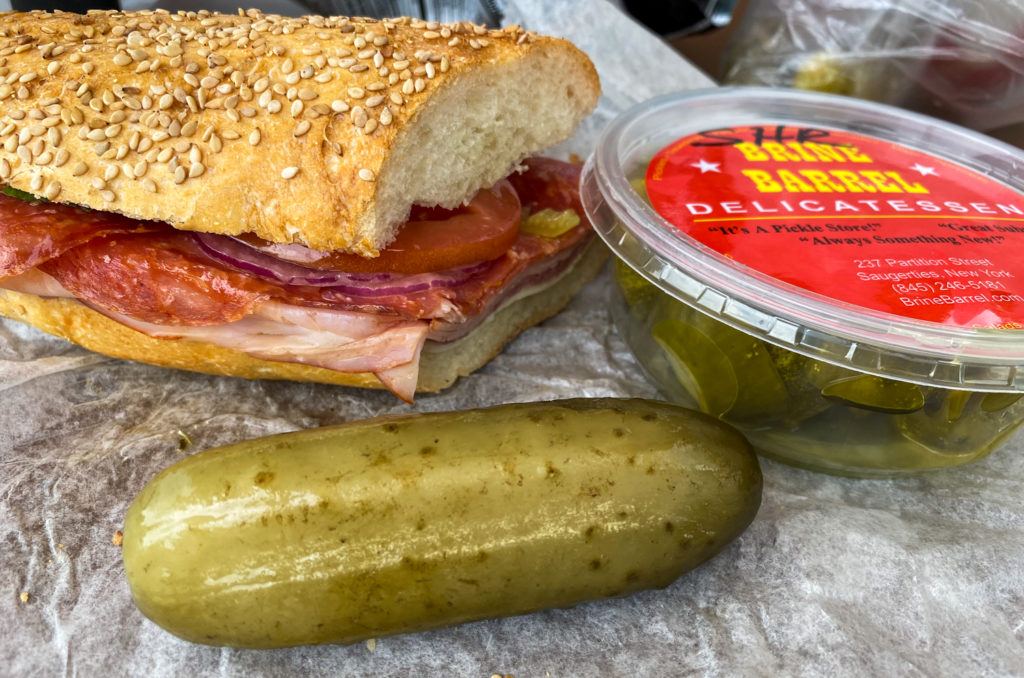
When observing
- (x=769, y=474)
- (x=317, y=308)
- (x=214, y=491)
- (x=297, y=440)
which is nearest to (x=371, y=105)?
(x=317, y=308)

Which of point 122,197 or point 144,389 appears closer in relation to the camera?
point 122,197

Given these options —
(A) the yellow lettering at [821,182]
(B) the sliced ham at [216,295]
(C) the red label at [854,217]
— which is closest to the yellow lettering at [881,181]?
(C) the red label at [854,217]

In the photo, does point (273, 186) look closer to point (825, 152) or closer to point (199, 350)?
point (199, 350)

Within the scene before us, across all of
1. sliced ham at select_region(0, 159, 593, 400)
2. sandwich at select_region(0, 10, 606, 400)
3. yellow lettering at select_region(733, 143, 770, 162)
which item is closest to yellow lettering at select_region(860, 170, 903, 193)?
yellow lettering at select_region(733, 143, 770, 162)

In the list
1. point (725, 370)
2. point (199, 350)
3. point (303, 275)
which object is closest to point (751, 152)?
point (725, 370)

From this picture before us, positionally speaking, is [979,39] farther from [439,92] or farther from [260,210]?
[260,210]

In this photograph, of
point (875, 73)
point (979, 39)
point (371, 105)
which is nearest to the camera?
point (371, 105)

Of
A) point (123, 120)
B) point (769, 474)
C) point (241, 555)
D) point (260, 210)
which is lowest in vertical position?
point (769, 474)

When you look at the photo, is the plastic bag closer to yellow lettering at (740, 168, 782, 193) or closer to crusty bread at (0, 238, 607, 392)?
yellow lettering at (740, 168, 782, 193)
